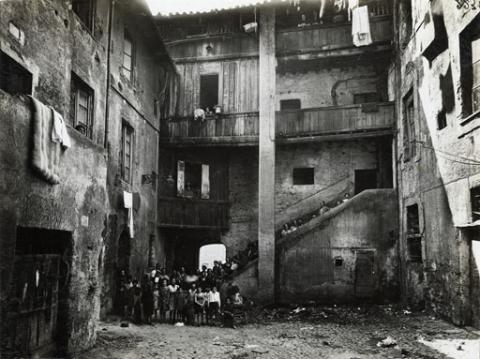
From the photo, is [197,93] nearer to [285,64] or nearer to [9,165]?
[285,64]

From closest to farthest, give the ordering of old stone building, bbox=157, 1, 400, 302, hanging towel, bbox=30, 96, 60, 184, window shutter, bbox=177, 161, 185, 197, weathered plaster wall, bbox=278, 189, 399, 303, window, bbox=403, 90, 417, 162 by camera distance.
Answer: hanging towel, bbox=30, 96, 60, 184
window, bbox=403, 90, 417, 162
weathered plaster wall, bbox=278, 189, 399, 303
old stone building, bbox=157, 1, 400, 302
window shutter, bbox=177, 161, 185, 197

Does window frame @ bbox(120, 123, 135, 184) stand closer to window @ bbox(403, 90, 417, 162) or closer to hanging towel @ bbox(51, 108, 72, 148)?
hanging towel @ bbox(51, 108, 72, 148)

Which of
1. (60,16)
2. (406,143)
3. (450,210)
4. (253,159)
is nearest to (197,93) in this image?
(253,159)

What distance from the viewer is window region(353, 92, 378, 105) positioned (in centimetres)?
1914

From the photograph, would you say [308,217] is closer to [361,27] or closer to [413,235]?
[413,235]

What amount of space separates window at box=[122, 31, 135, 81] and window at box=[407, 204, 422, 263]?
10.8 m

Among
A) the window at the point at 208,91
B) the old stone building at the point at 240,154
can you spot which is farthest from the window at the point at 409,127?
the window at the point at 208,91

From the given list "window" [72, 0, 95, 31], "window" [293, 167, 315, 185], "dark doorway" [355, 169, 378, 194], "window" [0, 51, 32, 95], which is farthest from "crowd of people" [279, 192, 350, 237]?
"window" [0, 51, 32, 95]

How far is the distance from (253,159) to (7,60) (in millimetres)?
13797

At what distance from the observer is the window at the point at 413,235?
47.1ft

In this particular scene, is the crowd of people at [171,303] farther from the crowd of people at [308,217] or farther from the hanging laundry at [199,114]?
the hanging laundry at [199,114]

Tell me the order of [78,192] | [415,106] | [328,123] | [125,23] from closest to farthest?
[78,192]
[415,106]
[125,23]
[328,123]

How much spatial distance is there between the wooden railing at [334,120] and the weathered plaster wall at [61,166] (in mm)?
8281

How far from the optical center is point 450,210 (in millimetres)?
11211
